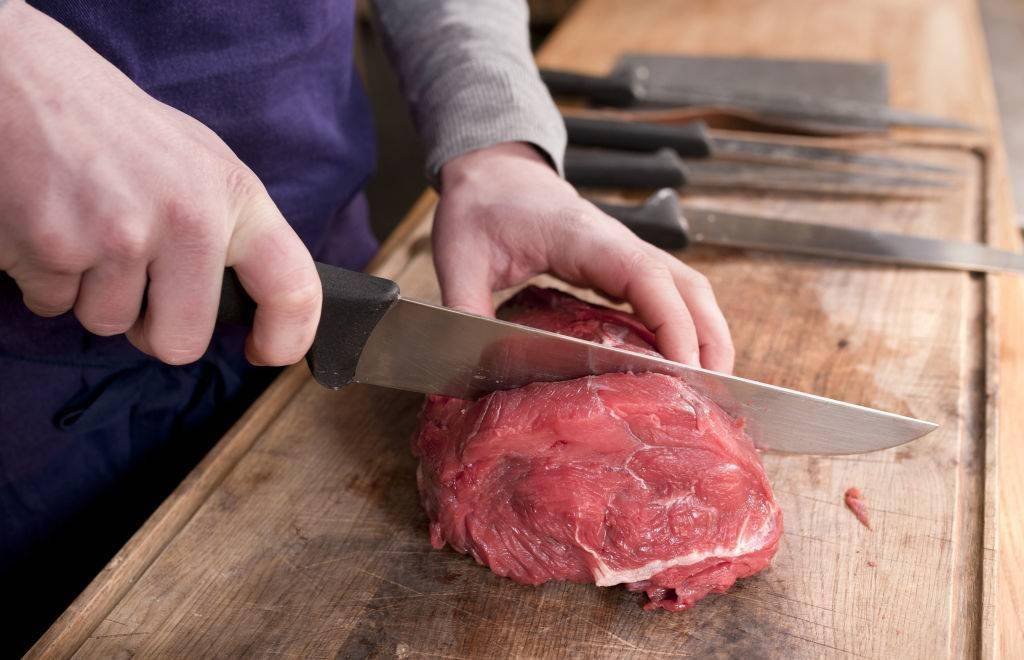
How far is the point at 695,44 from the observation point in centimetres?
407

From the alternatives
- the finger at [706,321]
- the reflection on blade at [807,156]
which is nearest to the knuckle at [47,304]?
the finger at [706,321]

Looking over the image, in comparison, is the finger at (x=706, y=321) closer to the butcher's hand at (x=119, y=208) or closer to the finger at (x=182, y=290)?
the butcher's hand at (x=119, y=208)

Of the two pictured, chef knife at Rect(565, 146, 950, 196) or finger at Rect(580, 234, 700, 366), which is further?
chef knife at Rect(565, 146, 950, 196)

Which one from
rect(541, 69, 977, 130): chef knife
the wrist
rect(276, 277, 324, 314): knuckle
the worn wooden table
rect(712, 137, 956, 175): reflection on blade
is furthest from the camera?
rect(541, 69, 977, 130): chef knife

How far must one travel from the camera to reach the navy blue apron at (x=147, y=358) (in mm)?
1864

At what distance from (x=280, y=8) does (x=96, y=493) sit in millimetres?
1294

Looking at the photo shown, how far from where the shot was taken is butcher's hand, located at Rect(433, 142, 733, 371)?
191 centimetres

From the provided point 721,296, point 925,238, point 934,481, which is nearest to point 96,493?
point 721,296

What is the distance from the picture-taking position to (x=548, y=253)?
205 centimetres

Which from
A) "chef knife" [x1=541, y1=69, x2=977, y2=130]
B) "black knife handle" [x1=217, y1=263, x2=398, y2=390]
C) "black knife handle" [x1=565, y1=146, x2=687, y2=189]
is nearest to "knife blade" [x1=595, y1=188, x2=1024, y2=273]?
"black knife handle" [x1=565, y1=146, x2=687, y2=189]

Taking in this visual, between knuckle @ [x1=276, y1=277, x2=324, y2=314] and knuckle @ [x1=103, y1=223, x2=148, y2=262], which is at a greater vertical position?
knuckle @ [x1=103, y1=223, x2=148, y2=262]

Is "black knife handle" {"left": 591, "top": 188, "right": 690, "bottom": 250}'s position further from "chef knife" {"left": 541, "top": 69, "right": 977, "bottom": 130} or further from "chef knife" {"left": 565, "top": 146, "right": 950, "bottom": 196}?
"chef knife" {"left": 541, "top": 69, "right": 977, "bottom": 130}

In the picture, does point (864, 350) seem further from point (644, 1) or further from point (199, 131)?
point (644, 1)

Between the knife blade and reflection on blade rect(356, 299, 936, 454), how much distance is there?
89 cm
